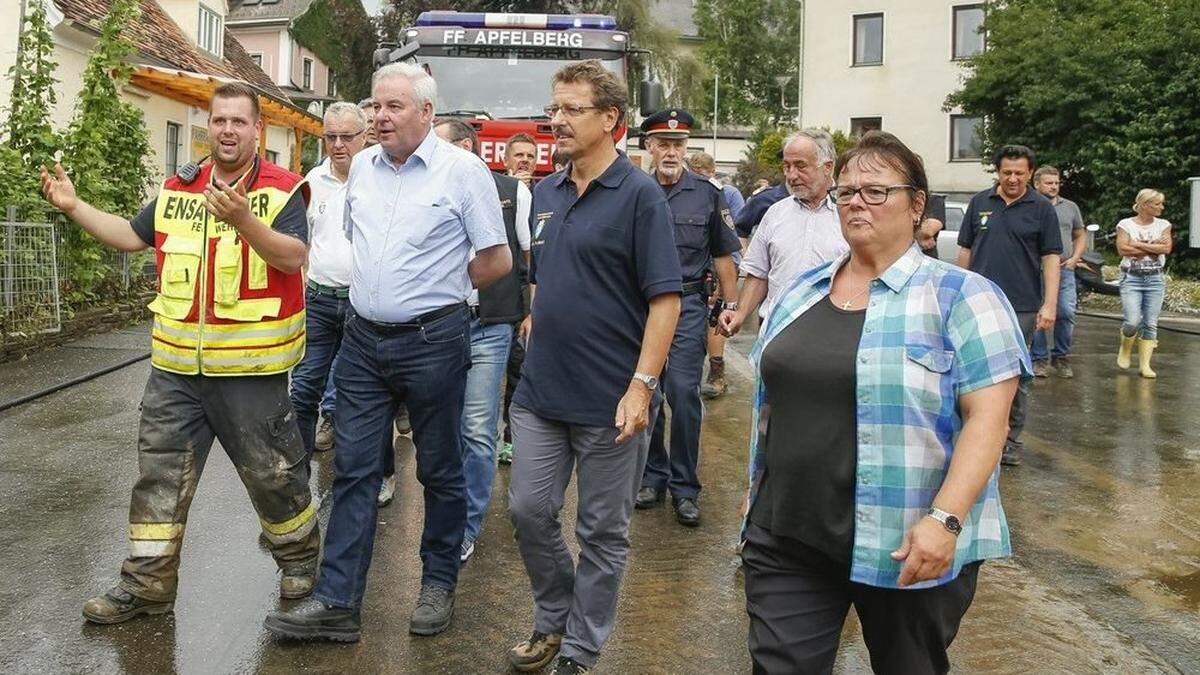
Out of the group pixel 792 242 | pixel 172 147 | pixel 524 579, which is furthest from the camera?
pixel 172 147

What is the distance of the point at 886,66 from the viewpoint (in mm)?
41125

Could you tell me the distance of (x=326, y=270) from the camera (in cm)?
631

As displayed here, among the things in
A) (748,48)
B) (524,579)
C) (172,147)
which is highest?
(748,48)

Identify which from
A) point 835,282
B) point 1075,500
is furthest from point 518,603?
point 1075,500

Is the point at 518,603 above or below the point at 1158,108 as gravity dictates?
below

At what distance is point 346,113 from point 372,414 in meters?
2.66

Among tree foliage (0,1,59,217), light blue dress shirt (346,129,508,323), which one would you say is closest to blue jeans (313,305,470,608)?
light blue dress shirt (346,129,508,323)

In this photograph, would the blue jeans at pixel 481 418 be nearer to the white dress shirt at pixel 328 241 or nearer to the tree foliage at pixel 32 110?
the white dress shirt at pixel 328 241

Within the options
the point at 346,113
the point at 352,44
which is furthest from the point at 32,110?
the point at 352,44

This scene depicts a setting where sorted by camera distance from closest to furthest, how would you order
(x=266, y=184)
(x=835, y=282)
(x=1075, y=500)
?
(x=835, y=282) → (x=266, y=184) → (x=1075, y=500)

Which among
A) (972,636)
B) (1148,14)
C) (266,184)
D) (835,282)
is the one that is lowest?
(972,636)

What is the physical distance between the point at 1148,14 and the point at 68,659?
26.8 m

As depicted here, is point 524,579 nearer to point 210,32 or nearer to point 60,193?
point 60,193

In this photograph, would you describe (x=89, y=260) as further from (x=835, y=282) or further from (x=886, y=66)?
(x=886, y=66)
